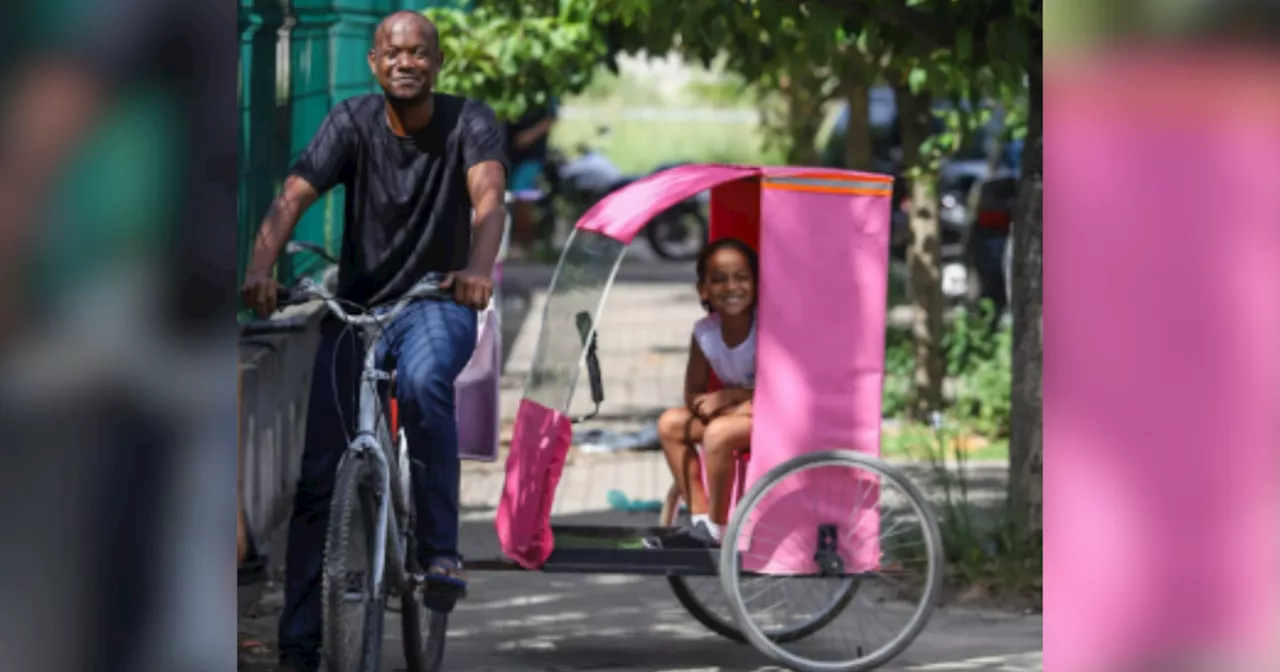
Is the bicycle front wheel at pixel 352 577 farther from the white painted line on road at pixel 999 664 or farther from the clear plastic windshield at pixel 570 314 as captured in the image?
the white painted line on road at pixel 999 664

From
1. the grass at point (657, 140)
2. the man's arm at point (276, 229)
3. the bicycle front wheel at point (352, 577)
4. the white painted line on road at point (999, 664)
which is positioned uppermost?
the grass at point (657, 140)

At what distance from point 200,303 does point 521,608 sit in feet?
18.3

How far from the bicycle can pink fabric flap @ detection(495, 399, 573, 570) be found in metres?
0.52

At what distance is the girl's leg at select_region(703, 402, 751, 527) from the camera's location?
6824mm

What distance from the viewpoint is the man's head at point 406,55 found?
19.8 ft

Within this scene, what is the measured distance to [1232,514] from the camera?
236cm

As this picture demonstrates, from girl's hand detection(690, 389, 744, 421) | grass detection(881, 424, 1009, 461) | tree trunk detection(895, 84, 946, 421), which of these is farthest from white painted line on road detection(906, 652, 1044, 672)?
tree trunk detection(895, 84, 946, 421)

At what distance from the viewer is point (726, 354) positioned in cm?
697

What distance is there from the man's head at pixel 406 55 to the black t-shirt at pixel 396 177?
0.11m

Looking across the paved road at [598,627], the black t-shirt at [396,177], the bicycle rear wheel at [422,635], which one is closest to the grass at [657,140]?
the paved road at [598,627]

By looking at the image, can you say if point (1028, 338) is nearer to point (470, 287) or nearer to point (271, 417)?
point (271, 417)

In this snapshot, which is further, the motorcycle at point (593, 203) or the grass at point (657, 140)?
the grass at point (657, 140)

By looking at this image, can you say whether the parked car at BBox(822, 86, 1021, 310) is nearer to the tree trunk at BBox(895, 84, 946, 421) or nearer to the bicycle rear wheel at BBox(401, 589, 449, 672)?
the tree trunk at BBox(895, 84, 946, 421)

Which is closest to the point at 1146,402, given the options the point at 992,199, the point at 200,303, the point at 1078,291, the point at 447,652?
the point at 1078,291
